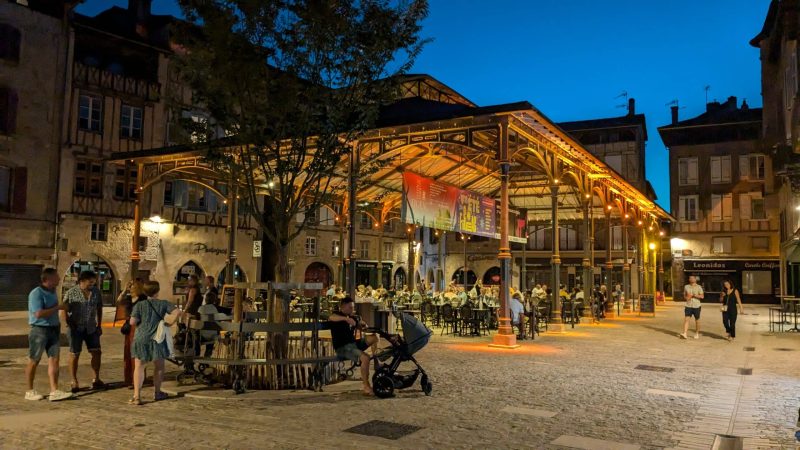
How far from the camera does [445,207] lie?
16.7 metres

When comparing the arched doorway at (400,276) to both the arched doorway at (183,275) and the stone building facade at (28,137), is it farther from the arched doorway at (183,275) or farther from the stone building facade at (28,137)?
the stone building facade at (28,137)

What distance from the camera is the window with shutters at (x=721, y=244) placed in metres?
38.8

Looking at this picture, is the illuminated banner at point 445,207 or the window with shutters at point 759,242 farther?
the window with shutters at point 759,242

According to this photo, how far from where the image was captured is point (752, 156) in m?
38.7

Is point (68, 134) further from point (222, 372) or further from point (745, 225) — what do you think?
point (745, 225)

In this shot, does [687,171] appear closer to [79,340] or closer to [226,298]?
[226,298]

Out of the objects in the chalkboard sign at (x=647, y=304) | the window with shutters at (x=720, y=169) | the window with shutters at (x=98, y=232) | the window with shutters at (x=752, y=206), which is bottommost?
the chalkboard sign at (x=647, y=304)

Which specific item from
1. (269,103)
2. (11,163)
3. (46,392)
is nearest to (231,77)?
(269,103)

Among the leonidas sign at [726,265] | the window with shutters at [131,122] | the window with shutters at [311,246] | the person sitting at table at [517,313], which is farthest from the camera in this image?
the leonidas sign at [726,265]

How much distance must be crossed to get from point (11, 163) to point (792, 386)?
23.0 metres

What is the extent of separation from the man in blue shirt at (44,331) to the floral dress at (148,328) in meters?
0.95

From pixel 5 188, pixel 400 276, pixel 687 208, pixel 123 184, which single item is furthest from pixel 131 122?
pixel 687 208

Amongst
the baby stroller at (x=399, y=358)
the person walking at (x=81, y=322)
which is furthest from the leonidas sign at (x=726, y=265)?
the person walking at (x=81, y=322)

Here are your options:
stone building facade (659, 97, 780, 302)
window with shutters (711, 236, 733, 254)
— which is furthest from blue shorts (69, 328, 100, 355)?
window with shutters (711, 236, 733, 254)
